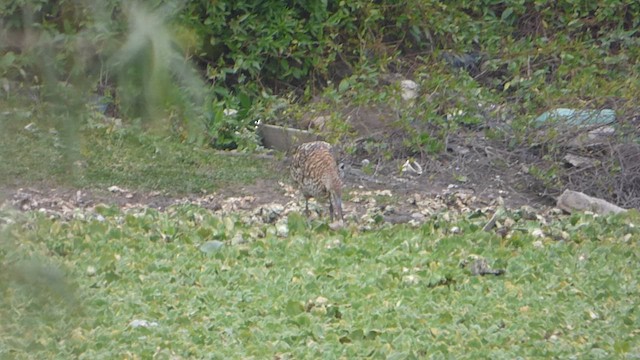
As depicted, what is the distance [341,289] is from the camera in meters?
7.26

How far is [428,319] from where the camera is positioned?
265 inches

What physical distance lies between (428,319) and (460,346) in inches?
18.6

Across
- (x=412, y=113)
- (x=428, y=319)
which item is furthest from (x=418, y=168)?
(x=428, y=319)

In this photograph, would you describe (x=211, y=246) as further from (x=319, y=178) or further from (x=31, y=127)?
(x=31, y=127)

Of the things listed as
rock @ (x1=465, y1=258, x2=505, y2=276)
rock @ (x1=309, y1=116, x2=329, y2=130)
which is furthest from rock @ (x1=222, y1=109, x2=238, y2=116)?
rock @ (x1=465, y1=258, x2=505, y2=276)

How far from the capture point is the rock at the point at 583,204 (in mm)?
9641

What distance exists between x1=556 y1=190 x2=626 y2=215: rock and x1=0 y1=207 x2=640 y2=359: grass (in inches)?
17.4

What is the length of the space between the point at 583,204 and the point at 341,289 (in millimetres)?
3197

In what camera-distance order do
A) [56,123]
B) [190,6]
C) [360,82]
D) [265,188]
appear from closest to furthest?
[56,123], [190,6], [265,188], [360,82]

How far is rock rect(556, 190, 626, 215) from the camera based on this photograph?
964 centimetres

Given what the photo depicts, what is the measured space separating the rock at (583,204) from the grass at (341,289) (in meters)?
0.44

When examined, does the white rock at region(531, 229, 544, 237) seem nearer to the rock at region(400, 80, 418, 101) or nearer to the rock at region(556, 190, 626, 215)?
the rock at region(556, 190, 626, 215)

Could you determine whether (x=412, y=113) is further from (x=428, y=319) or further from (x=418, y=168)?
(x=428, y=319)

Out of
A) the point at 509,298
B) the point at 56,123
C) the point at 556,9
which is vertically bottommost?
the point at 556,9
